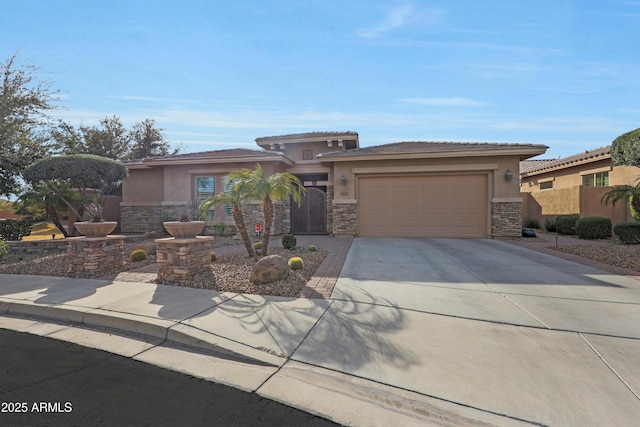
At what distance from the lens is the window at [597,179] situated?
51.3ft

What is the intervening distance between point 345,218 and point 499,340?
34.8 ft

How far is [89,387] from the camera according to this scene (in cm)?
292

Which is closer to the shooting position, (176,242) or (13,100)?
(176,242)

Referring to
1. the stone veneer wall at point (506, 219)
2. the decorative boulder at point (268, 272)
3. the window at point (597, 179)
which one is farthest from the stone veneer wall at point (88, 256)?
the window at point (597, 179)

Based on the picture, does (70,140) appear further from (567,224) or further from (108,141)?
(567,224)

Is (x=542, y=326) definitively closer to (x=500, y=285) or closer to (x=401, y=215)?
(x=500, y=285)

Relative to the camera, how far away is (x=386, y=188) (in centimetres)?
1426

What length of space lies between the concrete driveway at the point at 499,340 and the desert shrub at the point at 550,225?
10929mm

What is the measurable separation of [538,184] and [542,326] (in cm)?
2102

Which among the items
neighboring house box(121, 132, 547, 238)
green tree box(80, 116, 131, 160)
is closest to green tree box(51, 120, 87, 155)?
green tree box(80, 116, 131, 160)

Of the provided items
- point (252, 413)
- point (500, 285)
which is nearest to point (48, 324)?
point (252, 413)

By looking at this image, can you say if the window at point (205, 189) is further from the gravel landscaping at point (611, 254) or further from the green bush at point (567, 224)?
the green bush at point (567, 224)

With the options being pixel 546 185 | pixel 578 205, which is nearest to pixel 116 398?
pixel 578 205

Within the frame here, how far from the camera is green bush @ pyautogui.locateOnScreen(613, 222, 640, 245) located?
1048 centimetres
